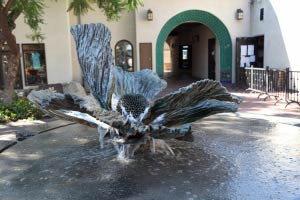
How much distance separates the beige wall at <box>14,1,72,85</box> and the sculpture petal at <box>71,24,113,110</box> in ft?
35.9

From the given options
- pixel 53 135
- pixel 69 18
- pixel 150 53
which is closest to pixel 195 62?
pixel 150 53

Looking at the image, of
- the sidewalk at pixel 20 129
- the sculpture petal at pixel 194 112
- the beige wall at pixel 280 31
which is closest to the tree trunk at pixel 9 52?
the sidewalk at pixel 20 129

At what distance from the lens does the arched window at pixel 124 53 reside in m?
15.6

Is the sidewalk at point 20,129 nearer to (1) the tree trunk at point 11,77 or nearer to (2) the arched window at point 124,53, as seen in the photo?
(1) the tree trunk at point 11,77

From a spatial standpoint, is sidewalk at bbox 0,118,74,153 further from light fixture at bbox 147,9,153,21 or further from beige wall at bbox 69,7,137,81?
light fixture at bbox 147,9,153,21

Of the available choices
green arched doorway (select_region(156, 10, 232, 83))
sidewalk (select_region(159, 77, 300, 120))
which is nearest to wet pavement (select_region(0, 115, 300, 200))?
sidewalk (select_region(159, 77, 300, 120))

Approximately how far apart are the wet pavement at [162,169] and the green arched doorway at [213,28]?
35.4ft

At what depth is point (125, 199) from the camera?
8.96 ft

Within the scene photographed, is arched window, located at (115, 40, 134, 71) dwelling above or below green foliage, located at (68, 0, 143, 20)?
below

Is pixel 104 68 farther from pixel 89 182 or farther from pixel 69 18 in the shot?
pixel 69 18

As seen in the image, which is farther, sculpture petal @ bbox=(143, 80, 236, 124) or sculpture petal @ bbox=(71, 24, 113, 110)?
sculpture petal @ bbox=(71, 24, 113, 110)

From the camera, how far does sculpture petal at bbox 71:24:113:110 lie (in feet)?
12.6

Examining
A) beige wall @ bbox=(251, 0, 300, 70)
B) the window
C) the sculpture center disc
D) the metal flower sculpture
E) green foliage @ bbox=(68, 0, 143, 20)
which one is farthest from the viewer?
the window

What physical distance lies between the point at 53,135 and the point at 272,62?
11392mm
